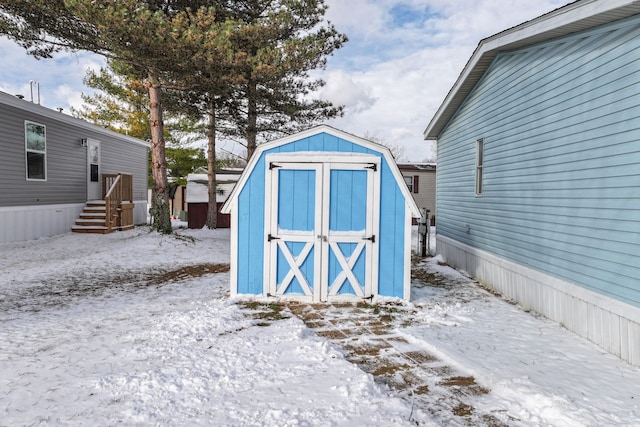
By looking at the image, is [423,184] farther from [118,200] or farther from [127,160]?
[118,200]

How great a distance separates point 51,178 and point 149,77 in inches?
188

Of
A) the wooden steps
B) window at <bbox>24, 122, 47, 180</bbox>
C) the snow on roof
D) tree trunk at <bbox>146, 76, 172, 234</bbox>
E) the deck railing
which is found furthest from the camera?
the snow on roof

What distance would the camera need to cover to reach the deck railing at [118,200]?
1443cm

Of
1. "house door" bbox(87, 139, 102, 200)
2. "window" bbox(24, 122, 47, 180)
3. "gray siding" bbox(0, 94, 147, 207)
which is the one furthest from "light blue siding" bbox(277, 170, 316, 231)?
"house door" bbox(87, 139, 102, 200)

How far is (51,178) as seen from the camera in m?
13.5

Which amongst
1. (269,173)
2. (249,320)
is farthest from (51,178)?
(249,320)

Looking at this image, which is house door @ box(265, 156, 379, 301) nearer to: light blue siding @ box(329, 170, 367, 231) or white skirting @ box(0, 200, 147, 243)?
light blue siding @ box(329, 170, 367, 231)

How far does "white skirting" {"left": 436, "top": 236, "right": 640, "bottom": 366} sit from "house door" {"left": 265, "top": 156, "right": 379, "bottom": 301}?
2420 millimetres

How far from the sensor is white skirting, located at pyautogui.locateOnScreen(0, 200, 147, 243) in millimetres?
11547

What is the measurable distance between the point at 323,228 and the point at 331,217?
21 cm

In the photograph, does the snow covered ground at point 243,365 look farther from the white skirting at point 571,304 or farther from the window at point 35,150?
the window at point 35,150

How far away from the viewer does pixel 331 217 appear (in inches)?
247

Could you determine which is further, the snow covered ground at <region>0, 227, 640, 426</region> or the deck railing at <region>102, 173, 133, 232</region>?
the deck railing at <region>102, 173, 133, 232</region>

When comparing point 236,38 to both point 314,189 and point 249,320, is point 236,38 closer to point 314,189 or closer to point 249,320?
point 314,189
